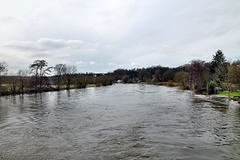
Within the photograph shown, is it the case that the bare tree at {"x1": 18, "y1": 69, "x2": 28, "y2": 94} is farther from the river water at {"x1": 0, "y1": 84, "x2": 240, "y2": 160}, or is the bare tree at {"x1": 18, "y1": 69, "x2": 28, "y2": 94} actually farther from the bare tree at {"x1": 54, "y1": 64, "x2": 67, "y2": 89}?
the river water at {"x1": 0, "y1": 84, "x2": 240, "y2": 160}

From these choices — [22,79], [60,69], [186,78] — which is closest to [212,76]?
[186,78]

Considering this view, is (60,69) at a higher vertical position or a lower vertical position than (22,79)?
higher

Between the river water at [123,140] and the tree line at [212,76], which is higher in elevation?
the tree line at [212,76]

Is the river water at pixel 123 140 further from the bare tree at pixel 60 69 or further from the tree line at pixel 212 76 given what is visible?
the bare tree at pixel 60 69

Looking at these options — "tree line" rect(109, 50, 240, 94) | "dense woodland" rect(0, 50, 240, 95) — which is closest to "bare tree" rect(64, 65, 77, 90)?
"dense woodland" rect(0, 50, 240, 95)

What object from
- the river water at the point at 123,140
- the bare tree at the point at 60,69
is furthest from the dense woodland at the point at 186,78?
the river water at the point at 123,140

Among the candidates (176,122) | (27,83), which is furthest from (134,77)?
(176,122)

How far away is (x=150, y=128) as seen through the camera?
1006 centimetres

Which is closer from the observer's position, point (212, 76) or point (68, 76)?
point (212, 76)

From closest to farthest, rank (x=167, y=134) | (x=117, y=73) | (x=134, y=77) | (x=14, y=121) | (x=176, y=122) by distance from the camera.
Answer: (x=167, y=134), (x=176, y=122), (x=14, y=121), (x=134, y=77), (x=117, y=73)

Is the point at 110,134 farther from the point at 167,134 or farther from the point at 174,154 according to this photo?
the point at 174,154

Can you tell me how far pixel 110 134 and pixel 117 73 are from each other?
147826 mm

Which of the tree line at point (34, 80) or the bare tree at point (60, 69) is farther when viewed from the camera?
→ the bare tree at point (60, 69)

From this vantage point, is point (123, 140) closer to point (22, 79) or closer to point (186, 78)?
point (22, 79)
